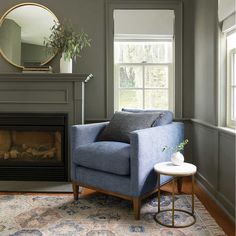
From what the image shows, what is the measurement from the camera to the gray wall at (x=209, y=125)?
2.48 metres

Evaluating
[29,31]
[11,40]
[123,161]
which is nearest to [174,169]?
[123,161]

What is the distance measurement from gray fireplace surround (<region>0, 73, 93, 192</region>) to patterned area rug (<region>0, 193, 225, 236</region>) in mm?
Answer: 550

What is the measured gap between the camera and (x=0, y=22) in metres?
3.61

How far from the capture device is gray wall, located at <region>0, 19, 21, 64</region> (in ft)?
11.9

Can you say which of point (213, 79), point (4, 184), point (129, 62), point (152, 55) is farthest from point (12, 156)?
point (213, 79)

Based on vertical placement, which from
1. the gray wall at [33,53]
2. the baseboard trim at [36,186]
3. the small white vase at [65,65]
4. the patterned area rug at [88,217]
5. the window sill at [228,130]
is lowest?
the patterned area rug at [88,217]

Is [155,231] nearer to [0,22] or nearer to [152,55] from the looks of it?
[152,55]

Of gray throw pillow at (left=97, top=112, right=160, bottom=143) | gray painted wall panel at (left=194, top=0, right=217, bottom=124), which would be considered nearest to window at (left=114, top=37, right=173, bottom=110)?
gray painted wall panel at (left=194, top=0, right=217, bottom=124)

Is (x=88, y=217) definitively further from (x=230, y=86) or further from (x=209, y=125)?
(x=230, y=86)

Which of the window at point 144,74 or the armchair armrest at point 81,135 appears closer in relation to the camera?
the armchair armrest at point 81,135

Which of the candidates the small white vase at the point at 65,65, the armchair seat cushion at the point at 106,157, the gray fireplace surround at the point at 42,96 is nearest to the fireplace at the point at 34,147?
the gray fireplace surround at the point at 42,96

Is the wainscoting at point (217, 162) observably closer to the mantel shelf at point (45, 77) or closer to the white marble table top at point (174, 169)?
the white marble table top at point (174, 169)

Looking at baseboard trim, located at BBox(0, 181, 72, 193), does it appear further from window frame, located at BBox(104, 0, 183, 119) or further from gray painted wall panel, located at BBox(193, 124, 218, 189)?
gray painted wall panel, located at BBox(193, 124, 218, 189)

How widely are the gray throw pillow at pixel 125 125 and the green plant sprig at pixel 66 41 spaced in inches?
36.8
